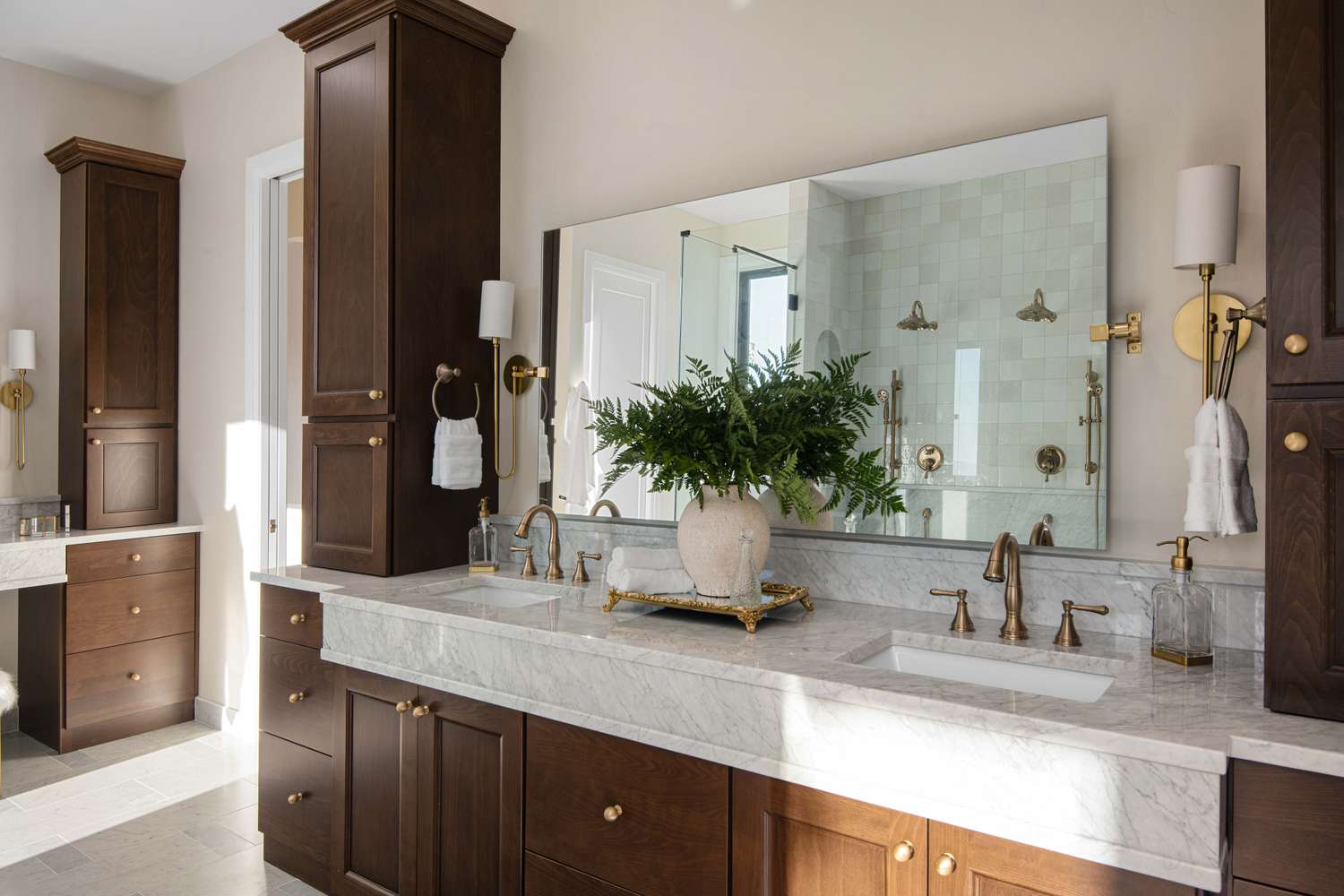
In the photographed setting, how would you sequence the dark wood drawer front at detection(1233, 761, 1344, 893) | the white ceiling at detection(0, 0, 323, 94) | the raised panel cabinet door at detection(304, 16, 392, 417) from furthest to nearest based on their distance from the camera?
1. the white ceiling at detection(0, 0, 323, 94)
2. the raised panel cabinet door at detection(304, 16, 392, 417)
3. the dark wood drawer front at detection(1233, 761, 1344, 893)

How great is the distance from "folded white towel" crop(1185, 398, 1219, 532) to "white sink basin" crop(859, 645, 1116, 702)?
305mm

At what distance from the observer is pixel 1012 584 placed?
5.41 feet

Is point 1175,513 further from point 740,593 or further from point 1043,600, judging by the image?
point 740,593

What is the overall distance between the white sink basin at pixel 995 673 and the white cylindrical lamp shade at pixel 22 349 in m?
3.65

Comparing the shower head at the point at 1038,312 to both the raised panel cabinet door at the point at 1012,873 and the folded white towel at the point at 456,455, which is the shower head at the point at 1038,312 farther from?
the folded white towel at the point at 456,455

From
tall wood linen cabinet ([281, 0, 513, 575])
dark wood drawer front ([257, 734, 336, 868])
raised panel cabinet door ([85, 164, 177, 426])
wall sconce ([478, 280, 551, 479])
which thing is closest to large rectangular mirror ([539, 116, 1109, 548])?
wall sconce ([478, 280, 551, 479])

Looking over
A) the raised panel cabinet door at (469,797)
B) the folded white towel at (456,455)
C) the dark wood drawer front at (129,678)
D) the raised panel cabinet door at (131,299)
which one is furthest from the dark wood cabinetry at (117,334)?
the raised panel cabinet door at (469,797)

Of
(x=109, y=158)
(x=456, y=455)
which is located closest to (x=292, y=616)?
(x=456, y=455)

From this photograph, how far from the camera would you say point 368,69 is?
2449mm

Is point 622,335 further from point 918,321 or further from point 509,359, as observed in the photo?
point 918,321

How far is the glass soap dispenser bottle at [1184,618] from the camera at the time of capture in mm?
1447

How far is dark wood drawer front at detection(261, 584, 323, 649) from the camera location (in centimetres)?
229

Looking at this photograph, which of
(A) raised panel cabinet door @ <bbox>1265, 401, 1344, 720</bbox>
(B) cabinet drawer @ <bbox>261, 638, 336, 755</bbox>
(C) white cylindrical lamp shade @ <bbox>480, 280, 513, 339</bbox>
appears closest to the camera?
(A) raised panel cabinet door @ <bbox>1265, 401, 1344, 720</bbox>

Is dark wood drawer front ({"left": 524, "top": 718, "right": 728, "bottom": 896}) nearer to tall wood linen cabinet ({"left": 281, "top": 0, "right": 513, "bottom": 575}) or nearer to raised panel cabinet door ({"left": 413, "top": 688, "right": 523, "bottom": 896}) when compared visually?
raised panel cabinet door ({"left": 413, "top": 688, "right": 523, "bottom": 896})
